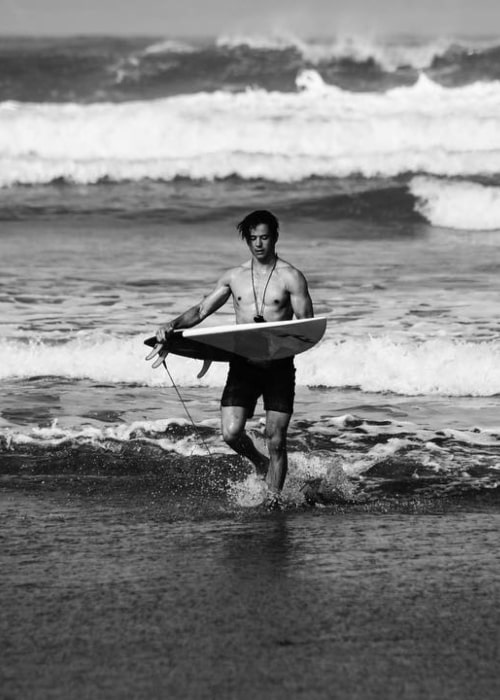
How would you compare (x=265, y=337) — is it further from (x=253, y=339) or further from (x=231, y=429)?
(x=231, y=429)

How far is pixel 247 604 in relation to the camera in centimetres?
449

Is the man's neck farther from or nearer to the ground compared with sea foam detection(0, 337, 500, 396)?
farther from the ground

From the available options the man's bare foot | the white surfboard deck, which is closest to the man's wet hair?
the white surfboard deck

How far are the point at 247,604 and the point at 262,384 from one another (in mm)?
1893

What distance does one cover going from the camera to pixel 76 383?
9531 millimetres

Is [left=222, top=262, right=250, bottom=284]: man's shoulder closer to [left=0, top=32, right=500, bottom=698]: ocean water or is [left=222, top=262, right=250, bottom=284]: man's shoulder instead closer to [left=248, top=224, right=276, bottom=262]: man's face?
[left=248, top=224, right=276, bottom=262]: man's face

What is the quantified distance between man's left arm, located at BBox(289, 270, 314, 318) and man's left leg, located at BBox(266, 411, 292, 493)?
54 centimetres

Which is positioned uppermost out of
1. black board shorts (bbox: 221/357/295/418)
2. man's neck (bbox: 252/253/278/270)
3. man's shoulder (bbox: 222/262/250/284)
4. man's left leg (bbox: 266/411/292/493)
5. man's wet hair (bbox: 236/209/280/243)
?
man's wet hair (bbox: 236/209/280/243)

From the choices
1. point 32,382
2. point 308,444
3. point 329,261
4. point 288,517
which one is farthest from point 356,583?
point 329,261

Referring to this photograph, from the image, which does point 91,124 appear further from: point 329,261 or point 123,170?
point 329,261

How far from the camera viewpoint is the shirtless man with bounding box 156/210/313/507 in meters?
6.13

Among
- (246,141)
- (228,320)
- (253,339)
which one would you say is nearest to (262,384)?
(253,339)

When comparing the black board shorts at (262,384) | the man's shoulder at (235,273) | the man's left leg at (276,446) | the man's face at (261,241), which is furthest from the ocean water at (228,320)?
the man's face at (261,241)

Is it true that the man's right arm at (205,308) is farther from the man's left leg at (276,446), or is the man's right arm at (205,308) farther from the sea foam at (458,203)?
the sea foam at (458,203)
